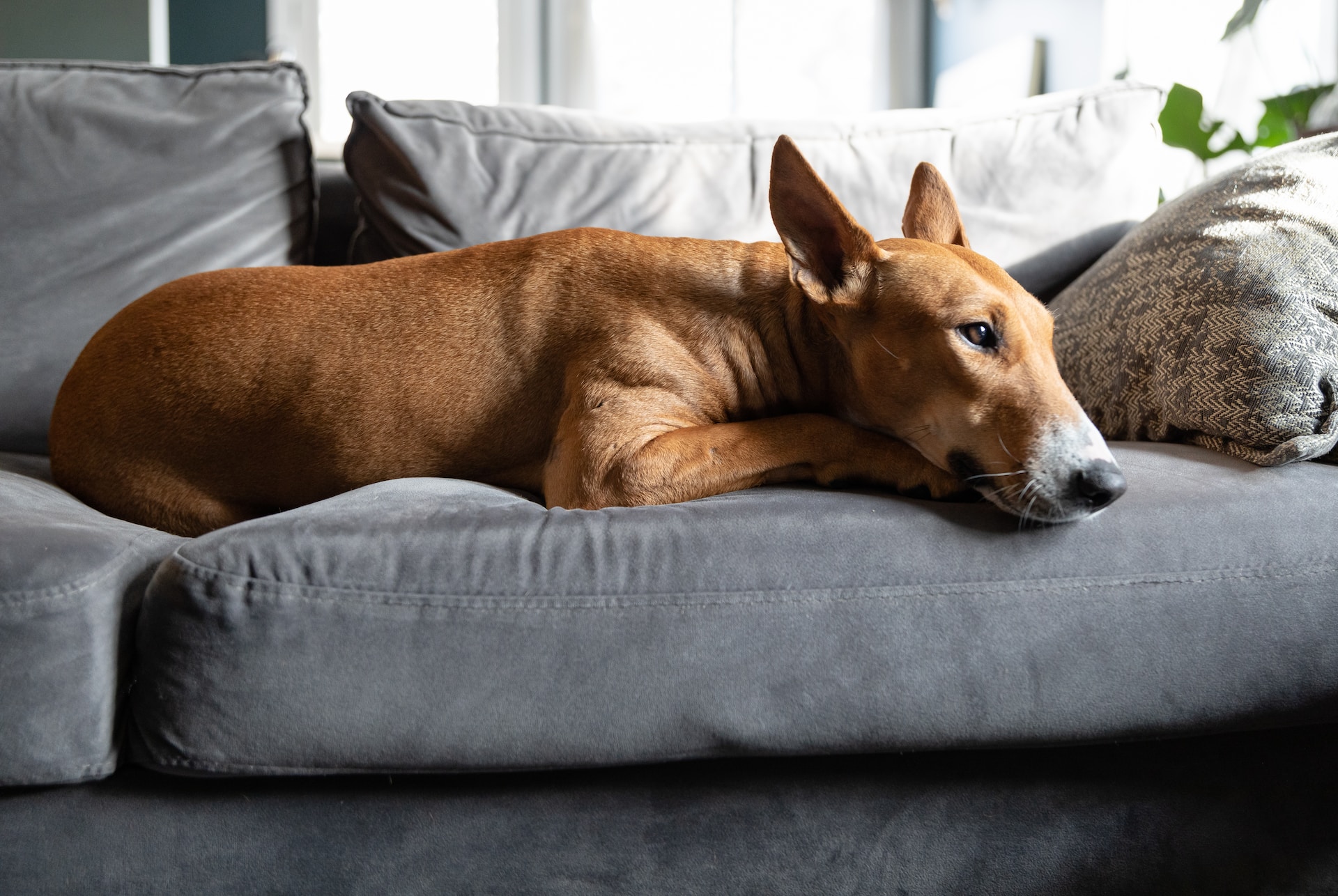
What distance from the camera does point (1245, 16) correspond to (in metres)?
2.93

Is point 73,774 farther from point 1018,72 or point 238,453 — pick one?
point 1018,72

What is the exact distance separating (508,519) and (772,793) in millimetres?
503

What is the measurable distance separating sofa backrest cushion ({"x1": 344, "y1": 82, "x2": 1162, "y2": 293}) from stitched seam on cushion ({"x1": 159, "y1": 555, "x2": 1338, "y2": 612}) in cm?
129

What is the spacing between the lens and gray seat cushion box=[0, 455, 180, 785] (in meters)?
1.05

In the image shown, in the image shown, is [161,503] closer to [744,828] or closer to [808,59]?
[744,828]

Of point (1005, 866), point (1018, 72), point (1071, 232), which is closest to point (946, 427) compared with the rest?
point (1005, 866)

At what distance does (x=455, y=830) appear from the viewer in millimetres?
1144

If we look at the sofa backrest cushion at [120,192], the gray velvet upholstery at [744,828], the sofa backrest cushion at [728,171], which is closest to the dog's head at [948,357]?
the gray velvet upholstery at [744,828]

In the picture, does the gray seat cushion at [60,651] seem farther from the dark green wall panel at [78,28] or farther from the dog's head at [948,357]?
the dark green wall panel at [78,28]

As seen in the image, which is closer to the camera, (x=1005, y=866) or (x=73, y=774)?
(x=73, y=774)

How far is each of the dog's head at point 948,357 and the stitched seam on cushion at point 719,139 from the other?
971mm

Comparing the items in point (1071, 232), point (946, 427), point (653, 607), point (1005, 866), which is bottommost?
point (1005, 866)

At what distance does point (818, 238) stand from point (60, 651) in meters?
1.19

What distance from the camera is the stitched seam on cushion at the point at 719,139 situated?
2252mm
